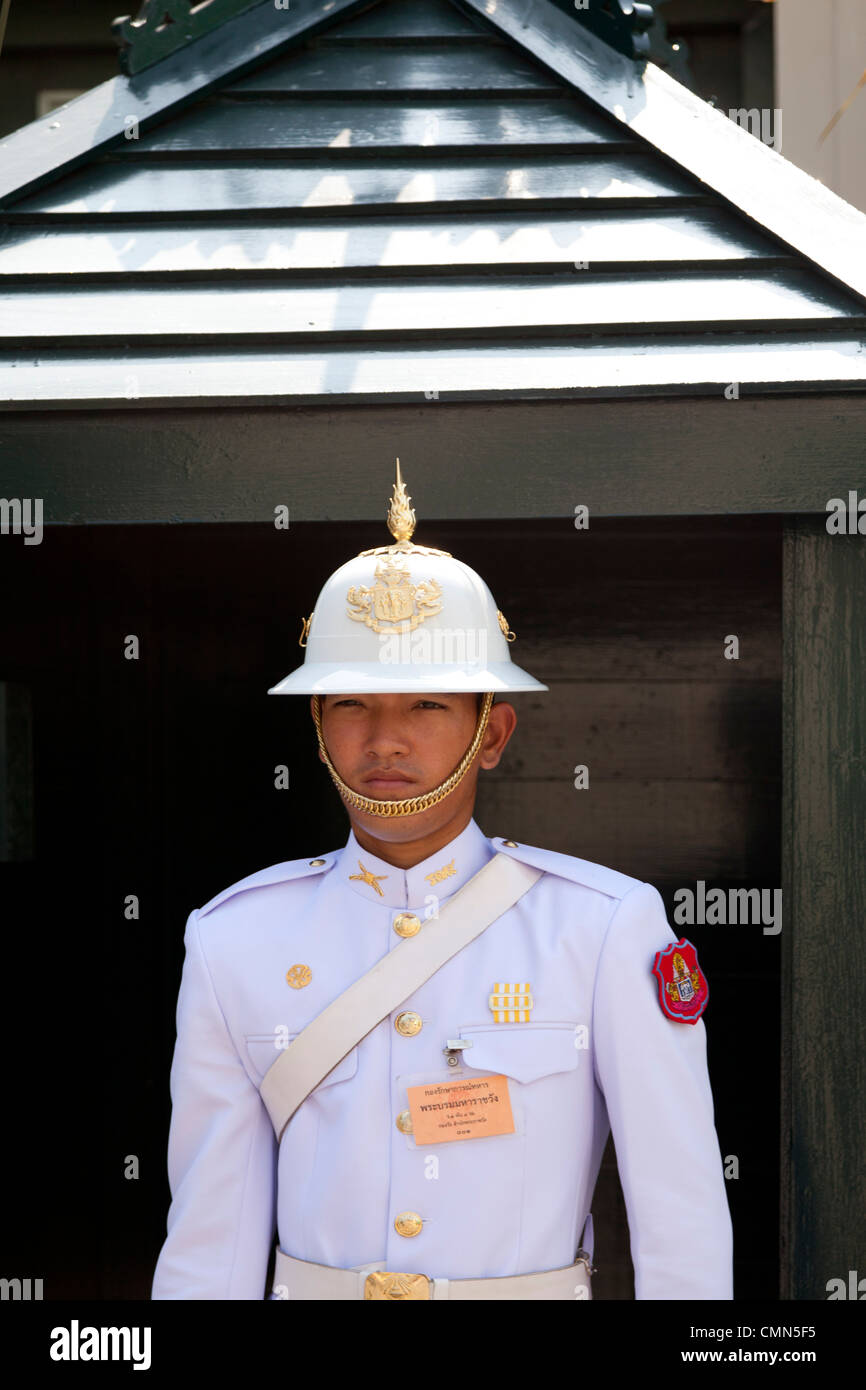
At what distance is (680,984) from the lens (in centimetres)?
209

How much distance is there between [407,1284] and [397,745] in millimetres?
775

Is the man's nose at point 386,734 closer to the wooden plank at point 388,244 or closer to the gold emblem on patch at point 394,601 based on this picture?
the gold emblem on patch at point 394,601

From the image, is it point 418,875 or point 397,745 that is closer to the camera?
point 397,745

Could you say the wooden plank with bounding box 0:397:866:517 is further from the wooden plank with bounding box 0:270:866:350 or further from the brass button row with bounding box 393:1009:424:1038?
the brass button row with bounding box 393:1009:424:1038

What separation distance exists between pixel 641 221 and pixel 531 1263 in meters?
1.79

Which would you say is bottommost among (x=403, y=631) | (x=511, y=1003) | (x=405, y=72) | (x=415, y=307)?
(x=511, y=1003)

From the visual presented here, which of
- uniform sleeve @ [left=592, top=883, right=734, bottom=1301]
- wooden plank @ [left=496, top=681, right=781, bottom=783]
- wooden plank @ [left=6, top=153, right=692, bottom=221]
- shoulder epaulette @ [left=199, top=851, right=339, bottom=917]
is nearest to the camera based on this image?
uniform sleeve @ [left=592, top=883, right=734, bottom=1301]

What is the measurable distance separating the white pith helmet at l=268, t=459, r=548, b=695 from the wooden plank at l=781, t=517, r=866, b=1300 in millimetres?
534

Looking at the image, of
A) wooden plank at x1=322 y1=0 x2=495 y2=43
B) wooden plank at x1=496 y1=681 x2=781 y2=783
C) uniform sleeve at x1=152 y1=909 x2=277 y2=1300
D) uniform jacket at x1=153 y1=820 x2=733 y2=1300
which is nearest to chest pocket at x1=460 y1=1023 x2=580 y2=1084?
uniform jacket at x1=153 y1=820 x2=733 y2=1300

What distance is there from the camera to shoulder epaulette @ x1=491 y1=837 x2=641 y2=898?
2201mm

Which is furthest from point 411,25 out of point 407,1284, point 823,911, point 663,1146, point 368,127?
point 407,1284

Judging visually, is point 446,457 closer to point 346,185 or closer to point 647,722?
point 346,185

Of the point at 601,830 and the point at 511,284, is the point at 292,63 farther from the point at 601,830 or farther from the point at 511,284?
the point at 601,830
